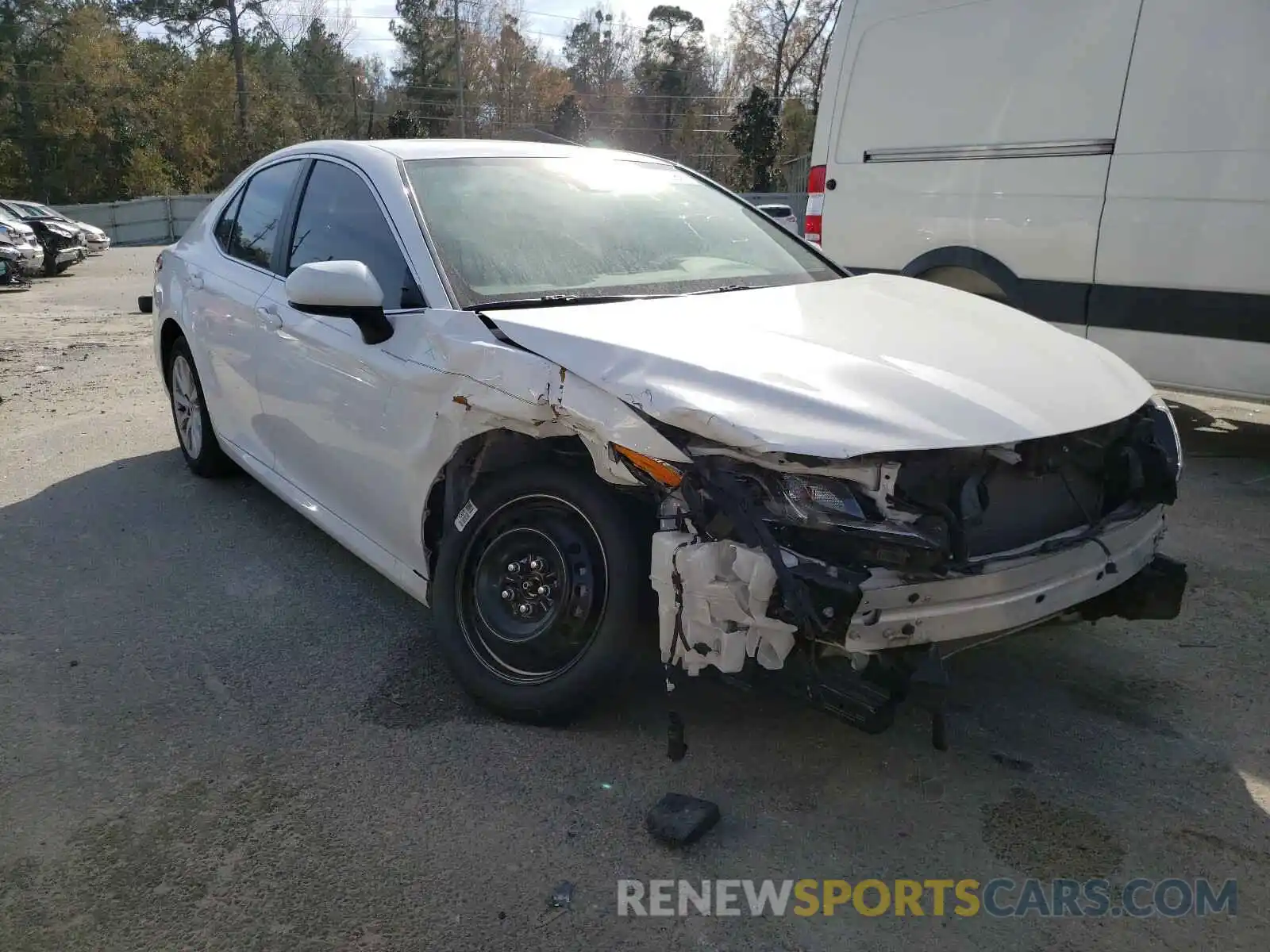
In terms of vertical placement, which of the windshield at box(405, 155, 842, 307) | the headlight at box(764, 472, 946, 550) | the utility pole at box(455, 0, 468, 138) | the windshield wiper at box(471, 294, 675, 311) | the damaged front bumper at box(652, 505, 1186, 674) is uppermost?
the utility pole at box(455, 0, 468, 138)

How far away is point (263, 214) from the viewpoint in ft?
15.1

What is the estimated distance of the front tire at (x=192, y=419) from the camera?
209 inches

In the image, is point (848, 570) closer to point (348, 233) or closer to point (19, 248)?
point (348, 233)

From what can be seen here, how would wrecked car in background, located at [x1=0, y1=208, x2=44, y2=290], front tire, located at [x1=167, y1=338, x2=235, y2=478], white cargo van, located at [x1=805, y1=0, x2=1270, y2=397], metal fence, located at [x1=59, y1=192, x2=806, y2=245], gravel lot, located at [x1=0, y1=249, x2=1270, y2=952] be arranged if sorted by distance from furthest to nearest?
metal fence, located at [x1=59, y1=192, x2=806, y2=245] < wrecked car in background, located at [x1=0, y1=208, x2=44, y2=290] < front tire, located at [x1=167, y1=338, x2=235, y2=478] < white cargo van, located at [x1=805, y1=0, x2=1270, y2=397] < gravel lot, located at [x1=0, y1=249, x2=1270, y2=952]

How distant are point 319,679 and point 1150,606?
8.62ft

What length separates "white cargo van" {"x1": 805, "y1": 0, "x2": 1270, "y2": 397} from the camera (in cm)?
506

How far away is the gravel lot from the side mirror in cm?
120

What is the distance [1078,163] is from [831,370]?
3.72 meters

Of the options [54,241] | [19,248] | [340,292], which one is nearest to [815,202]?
[340,292]

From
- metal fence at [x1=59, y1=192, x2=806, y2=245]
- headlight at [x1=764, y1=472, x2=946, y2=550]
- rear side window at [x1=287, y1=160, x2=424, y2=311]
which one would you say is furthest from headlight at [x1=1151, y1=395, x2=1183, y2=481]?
metal fence at [x1=59, y1=192, x2=806, y2=245]

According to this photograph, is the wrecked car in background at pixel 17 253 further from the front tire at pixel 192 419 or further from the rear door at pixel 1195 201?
the rear door at pixel 1195 201

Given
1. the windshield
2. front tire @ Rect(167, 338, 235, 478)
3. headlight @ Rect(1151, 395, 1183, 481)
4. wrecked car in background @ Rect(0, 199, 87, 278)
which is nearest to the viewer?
headlight @ Rect(1151, 395, 1183, 481)

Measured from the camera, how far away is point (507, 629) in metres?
3.03

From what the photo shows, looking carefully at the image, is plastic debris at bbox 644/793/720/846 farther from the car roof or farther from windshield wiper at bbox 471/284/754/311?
the car roof
